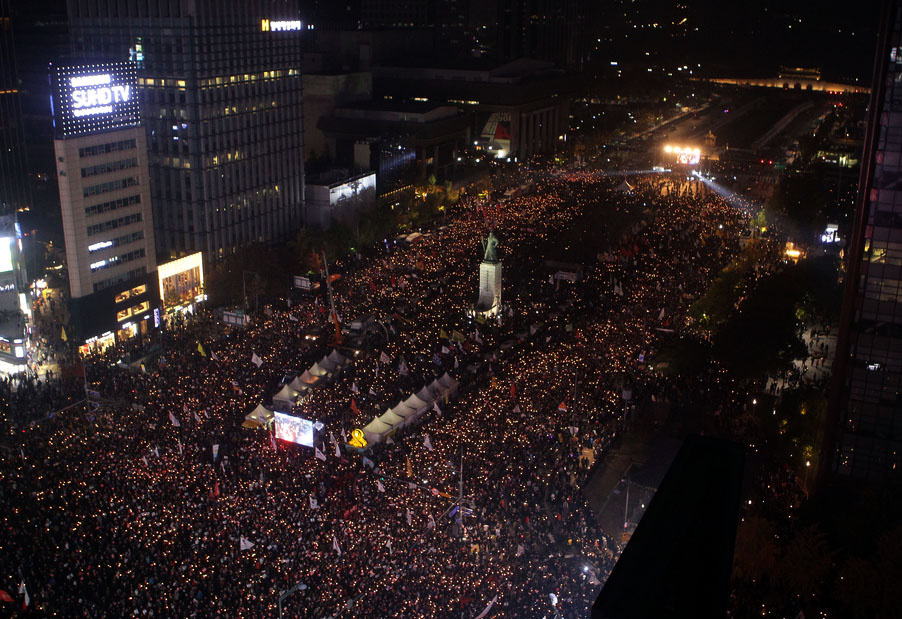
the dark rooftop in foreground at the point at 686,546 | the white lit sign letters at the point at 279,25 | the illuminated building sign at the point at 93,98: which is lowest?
the dark rooftop in foreground at the point at 686,546

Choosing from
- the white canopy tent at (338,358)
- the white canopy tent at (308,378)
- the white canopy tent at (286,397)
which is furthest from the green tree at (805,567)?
the white canopy tent at (338,358)

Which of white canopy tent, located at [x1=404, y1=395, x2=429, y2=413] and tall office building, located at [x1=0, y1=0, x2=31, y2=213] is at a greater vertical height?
tall office building, located at [x1=0, y1=0, x2=31, y2=213]

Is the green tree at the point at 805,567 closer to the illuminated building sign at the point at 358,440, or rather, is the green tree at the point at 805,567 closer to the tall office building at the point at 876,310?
the tall office building at the point at 876,310

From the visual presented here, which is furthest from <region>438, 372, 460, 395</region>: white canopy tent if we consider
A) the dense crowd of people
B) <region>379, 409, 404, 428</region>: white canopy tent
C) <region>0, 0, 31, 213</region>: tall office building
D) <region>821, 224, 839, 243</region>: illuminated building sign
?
<region>0, 0, 31, 213</region>: tall office building

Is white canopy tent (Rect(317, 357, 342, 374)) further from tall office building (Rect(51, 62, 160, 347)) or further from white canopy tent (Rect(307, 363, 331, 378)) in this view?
tall office building (Rect(51, 62, 160, 347))

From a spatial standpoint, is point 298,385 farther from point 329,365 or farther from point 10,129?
point 10,129

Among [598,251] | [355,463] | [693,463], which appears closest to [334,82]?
[598,251]

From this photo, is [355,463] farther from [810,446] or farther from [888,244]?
[888,244]
